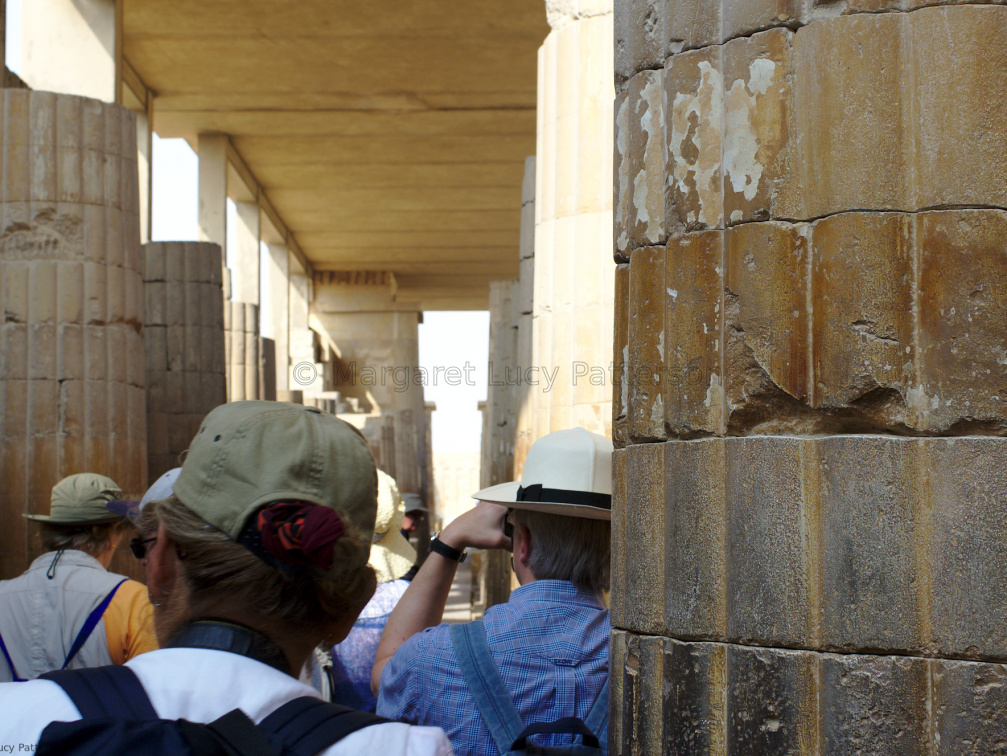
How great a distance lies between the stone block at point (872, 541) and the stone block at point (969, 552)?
23mm

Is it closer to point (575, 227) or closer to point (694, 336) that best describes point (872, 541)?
point (694, 336)

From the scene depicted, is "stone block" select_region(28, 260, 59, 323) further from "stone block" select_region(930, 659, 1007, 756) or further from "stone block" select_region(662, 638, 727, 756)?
"stone block" select_region(930, 659, 1007, 756)

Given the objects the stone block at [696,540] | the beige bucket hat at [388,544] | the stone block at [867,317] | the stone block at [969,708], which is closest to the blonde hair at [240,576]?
the stone block at [696,540]

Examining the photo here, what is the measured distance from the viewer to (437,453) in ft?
110

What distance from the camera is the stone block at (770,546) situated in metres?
1.92

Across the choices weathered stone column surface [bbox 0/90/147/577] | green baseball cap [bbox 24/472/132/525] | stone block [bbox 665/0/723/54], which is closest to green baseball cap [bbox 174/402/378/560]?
stone block [bbox 665/0/723/54]

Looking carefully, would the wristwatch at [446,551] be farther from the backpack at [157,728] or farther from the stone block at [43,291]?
the stone block at [43,291]

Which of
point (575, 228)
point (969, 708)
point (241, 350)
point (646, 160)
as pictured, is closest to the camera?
point (969, 708)

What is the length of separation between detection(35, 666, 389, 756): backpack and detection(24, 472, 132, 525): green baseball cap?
2694 mm

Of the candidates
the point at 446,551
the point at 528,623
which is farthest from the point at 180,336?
the point at 528,623

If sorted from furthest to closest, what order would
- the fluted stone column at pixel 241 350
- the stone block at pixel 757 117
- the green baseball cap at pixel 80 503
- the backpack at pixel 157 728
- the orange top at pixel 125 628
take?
the fluted stone column at pixel 241 350, the green baseball cap at pixel 80 503, the orange top at pixel 125 628, the stone block at pixel 757 117, the backpack at pixel 157 728

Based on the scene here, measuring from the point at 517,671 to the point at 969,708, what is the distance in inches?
37.7

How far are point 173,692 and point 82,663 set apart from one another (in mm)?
2381

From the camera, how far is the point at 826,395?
1.95 m
